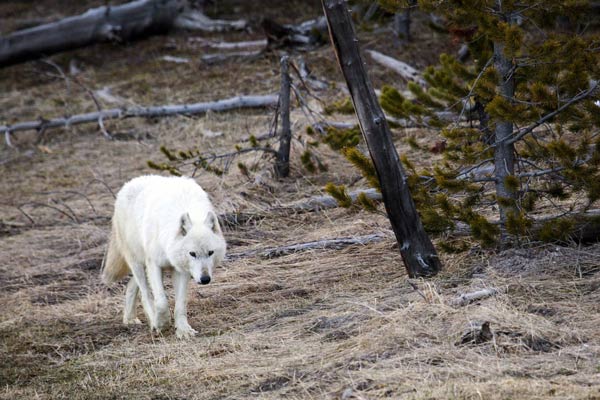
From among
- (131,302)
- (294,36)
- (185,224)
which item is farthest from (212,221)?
(294,36)

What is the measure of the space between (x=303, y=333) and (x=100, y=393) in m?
1.53

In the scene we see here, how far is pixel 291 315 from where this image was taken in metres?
6.89

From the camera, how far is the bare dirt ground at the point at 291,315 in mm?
5184

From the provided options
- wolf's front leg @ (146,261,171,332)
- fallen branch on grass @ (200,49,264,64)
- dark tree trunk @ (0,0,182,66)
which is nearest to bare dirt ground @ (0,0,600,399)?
wolf's front leg @ (146,261,171,332)

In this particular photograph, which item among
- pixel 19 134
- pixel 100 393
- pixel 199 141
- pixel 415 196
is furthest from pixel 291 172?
pixel 19 134

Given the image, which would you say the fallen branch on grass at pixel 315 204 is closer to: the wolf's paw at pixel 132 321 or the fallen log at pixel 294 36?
the wolf's paw at pixel 132 321

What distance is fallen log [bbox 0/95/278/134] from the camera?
45.7 feet

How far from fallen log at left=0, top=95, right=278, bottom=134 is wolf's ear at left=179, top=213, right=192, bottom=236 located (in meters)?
7.03

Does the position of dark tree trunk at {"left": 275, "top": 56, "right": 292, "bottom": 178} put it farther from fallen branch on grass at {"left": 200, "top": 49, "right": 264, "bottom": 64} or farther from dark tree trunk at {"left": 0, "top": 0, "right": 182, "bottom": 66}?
dark tree trunk at {"left": 0, "top": 0, "right": 182, "bottom": 66}

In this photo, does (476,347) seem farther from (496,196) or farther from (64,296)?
(64,296)

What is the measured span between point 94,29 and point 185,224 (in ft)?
43.8

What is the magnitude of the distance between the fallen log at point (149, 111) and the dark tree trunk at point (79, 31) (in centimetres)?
394

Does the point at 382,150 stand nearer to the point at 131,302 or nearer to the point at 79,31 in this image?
the point at 131,302

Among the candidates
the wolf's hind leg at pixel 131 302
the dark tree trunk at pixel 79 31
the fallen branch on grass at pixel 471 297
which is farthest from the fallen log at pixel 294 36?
the fallen branch on grass at pixel 471 297
